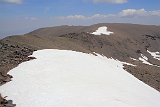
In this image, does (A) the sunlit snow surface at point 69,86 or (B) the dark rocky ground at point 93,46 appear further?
(B) the dark rocky ground at point 93,46

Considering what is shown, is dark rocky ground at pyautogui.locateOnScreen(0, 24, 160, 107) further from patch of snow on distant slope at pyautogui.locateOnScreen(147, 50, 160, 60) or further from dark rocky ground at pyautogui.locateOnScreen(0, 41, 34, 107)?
patch of snow on distant slope at pyautogui.locateOnScreen(147, 50, 160, 60)

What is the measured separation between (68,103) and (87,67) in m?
12.3

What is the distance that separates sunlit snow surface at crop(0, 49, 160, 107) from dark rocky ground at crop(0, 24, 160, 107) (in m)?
1.34

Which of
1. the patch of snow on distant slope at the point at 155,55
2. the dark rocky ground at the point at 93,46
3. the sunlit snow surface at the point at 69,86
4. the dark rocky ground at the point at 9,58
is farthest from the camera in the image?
the patch of snow on distant slope at the point at 155,55

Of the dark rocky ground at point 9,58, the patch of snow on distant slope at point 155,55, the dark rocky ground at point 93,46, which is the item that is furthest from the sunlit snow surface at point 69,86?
the patch of snow on distant slope at point 155,55

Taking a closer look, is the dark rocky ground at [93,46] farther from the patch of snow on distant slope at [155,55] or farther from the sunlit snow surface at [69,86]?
the patch of snow on distant slope at [155,55]

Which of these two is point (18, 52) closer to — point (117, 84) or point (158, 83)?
point (117, 84)

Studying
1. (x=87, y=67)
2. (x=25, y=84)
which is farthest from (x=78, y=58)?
(x=25, y=84)

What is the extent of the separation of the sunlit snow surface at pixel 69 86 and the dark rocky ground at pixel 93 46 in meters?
1.34

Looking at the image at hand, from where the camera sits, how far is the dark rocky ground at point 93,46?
105ft

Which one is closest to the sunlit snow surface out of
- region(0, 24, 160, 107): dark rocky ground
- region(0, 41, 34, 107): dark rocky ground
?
region(0, 41, 34, 107): dark rocky ground

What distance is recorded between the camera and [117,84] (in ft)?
89.8

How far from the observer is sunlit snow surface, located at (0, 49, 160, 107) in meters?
20.2

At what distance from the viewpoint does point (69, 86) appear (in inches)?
915
